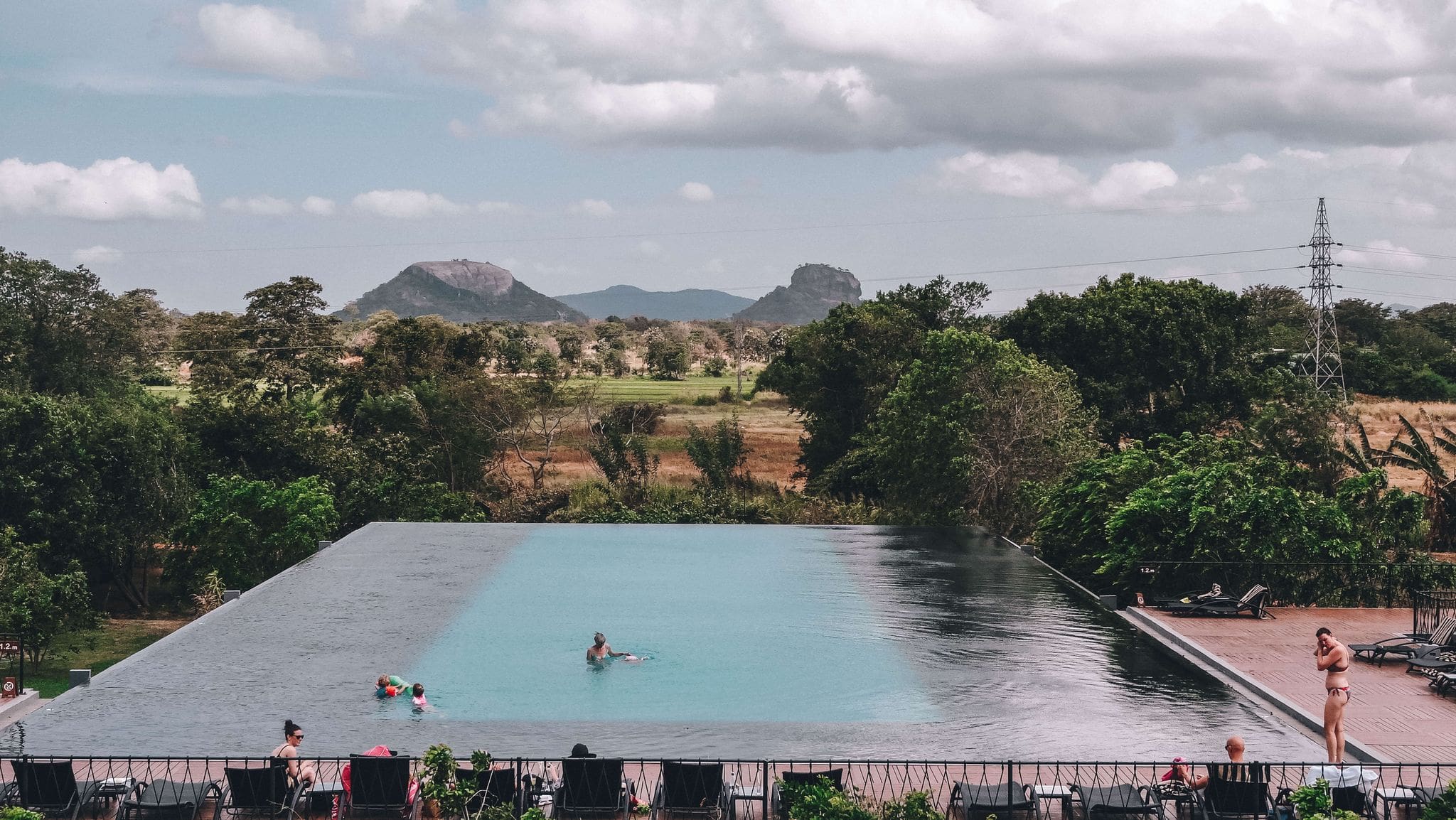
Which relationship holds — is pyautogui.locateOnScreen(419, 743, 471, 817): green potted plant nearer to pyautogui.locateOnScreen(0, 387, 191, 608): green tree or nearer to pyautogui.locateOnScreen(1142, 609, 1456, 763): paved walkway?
pyautogui.locateOnScreen(1142, 609, 1456, 763): paved walkway

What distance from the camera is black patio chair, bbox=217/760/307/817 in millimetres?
13914

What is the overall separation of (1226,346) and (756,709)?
130 feet

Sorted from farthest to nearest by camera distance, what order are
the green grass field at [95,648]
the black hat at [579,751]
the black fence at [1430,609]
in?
the green grass field at [95,648] → the black fence at [1430,609] → the black hat at [579,751]

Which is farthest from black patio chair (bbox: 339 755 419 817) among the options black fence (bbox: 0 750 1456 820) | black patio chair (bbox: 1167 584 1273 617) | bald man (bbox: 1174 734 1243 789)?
black patio chair (bbox: 1167 584 1273 617)

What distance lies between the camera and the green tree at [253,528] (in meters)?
38.4

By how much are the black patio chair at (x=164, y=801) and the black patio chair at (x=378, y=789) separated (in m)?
1.34

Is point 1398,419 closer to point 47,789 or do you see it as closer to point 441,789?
point 441,789

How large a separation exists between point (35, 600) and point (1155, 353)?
39.1 metres

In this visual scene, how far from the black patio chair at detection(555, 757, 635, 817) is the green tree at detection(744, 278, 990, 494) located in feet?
127

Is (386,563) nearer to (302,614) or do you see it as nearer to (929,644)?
(302,614)

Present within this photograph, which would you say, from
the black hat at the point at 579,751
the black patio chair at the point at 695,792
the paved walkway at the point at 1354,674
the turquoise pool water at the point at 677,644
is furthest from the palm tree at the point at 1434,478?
the black hat at the point at 579,751

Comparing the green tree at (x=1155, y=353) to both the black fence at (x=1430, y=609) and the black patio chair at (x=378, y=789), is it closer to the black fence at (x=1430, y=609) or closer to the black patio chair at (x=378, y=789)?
the black fence at (x=1430, y=609)

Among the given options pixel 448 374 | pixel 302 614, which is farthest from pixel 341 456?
pixel 302 614

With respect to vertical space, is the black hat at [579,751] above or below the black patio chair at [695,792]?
above
